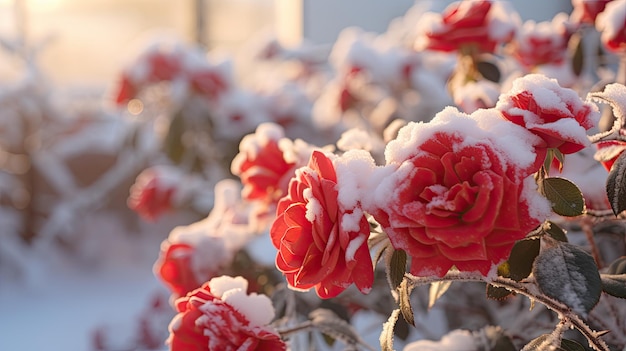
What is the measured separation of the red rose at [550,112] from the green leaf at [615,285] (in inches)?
5.0

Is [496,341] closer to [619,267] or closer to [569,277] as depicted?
[619,267]

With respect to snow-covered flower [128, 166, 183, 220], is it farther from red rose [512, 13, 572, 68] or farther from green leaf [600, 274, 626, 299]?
green leaf [600, 274, 626, 299]

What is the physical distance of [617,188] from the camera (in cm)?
57

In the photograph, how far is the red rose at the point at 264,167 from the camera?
3.00ft

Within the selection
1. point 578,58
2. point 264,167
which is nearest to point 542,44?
point 578,58

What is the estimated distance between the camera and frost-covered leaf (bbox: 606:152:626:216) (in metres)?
0.57

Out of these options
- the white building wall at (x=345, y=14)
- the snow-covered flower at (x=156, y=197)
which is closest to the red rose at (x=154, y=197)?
the snow-covered flower at (x=156, y=197)

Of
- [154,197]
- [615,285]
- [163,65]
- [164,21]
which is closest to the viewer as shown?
[615,285]

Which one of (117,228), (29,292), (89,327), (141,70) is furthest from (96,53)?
(141,70)

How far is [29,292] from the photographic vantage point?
111 inches

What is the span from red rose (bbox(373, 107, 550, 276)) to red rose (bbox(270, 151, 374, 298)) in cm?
3

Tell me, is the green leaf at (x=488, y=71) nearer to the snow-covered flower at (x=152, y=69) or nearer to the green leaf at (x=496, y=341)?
the green leaf at (x=496, y=341)

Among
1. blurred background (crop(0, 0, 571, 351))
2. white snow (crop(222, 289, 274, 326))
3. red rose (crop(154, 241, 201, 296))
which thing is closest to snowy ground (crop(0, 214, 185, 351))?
blurred background (crop(0, 0, 571, 351))

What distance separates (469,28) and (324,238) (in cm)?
65
